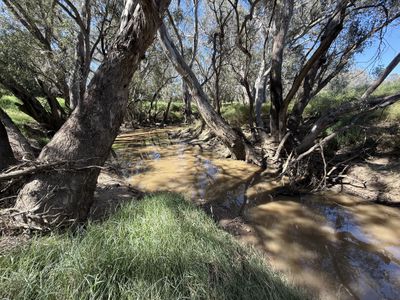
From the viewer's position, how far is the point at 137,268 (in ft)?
5.91

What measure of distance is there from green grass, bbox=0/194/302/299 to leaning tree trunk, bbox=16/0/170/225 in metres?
0.47

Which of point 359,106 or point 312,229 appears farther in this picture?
point 359,106

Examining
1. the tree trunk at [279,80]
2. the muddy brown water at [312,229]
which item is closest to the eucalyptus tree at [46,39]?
the muddy brown water at [312,229]

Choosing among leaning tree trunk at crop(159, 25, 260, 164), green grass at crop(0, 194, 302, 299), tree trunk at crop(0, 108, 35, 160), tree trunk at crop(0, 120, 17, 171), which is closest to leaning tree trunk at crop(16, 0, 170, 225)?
green grass at crop(0, 194, 302, 299)

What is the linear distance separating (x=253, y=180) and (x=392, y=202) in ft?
8.33

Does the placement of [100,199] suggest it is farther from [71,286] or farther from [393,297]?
[393,297]

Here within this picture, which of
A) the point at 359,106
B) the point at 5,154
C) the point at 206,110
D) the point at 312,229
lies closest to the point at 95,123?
the point at 5,154

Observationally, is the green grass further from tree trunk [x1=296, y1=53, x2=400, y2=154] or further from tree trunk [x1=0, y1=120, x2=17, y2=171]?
Result: tree trunk [x1=296, y1=53, x2=400, y2=154]

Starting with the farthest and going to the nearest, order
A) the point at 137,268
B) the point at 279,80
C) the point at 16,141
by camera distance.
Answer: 1. the point at 279,80
2. the point at 16,141
3. the point at 137,268

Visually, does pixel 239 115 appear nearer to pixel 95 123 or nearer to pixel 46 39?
pixel 46 39

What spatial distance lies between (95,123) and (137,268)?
1.64 metres

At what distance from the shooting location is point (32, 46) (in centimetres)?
739

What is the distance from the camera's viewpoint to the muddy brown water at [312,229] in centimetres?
242

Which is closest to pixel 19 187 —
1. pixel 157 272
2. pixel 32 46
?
pixel 157 272
